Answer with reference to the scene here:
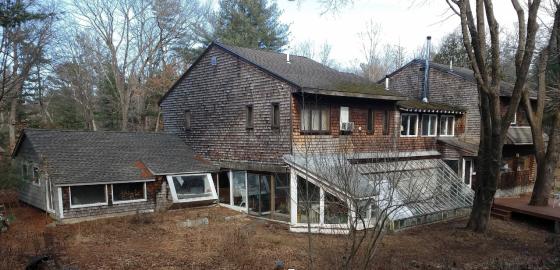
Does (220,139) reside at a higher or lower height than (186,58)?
lower

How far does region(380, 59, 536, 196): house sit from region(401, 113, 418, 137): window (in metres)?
1.97

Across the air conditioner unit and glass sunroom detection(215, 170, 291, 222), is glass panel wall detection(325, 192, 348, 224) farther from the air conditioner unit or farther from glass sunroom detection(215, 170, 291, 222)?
the air conditioner unit

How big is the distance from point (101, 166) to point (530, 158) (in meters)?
23.6

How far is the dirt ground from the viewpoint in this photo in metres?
9.24

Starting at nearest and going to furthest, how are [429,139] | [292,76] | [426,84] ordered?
[292,76]
[429,139]
[426,84]

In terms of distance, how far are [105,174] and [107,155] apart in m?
1.68

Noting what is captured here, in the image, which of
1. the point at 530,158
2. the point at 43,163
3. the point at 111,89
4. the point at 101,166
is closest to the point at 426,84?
the point at 530,158

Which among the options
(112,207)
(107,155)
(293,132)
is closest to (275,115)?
(293,132)

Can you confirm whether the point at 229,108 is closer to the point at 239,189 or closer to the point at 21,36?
the point at 239,189

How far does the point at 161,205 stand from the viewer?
1563 centimetres

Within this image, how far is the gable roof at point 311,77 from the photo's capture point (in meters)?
13.5

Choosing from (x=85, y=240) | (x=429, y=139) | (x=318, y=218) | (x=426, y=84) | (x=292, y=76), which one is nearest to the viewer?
(x=85, y=240)

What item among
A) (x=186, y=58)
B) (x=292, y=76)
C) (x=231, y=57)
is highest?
(x=186, y=58)

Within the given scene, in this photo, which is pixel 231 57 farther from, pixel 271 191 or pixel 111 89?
pixel 111 89
